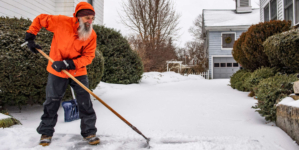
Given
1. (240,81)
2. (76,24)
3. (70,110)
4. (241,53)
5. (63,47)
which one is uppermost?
(241,53)

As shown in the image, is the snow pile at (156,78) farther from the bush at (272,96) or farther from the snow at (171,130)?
the bush at (272,96)

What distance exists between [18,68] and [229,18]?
18.0 m

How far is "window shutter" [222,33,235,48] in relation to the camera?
17.3 m

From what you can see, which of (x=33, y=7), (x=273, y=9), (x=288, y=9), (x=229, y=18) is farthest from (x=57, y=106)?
(x=229, y=18)

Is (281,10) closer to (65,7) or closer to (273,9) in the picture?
(273,9)

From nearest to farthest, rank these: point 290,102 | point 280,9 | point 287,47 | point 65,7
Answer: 1. point 290,102
2. point 287,47
3. point 65,7
4. point 280,9

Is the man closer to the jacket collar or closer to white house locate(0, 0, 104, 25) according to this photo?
the jacket collar

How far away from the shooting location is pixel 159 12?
62.1ft

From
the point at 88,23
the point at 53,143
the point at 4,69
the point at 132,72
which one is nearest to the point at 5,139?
the point at 53,143

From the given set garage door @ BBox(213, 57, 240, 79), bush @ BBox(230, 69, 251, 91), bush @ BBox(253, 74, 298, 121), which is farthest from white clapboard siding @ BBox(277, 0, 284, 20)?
garage door @ BBox(213, 57, 240, 79)

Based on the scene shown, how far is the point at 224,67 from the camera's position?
1761 centimetres

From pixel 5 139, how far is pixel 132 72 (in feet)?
20.3

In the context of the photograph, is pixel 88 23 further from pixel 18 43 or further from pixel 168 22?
pixel 168 22

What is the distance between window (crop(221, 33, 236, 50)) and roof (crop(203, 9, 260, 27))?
937mm
